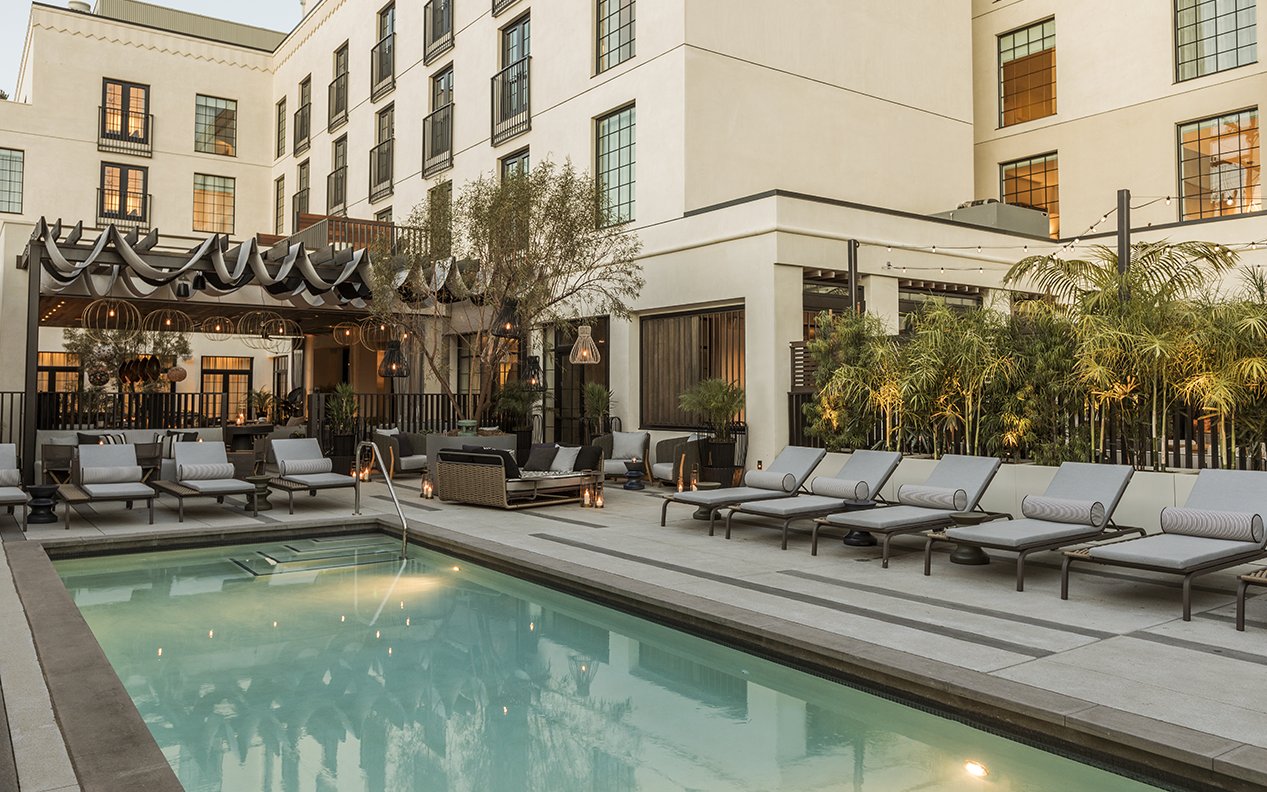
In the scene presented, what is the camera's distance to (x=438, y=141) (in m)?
20.0

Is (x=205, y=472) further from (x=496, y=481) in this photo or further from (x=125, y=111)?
(x=125, y=111)

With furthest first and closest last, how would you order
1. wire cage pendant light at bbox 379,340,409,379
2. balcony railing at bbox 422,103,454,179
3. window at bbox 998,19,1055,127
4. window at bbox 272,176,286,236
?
window at bbox 272,176,286,236
balcony railing at bbox 422,103,454,179
window at bbox 998,19,1055,127
wire cage pendant light at bbox 379,340,409,379

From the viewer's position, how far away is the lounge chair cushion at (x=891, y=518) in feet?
22.8

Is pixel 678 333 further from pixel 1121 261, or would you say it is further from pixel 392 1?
pixel 392 1

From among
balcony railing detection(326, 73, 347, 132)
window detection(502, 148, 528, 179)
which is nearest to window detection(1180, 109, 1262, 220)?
window detection(502, 148, 528, 179)

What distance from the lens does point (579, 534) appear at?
8547 mm

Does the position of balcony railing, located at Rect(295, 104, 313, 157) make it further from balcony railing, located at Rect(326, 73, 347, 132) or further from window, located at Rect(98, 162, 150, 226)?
window, located at Rect(98, 162, 150, 226)

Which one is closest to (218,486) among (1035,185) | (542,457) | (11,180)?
(542,457)

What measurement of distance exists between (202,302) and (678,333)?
834 centimetres

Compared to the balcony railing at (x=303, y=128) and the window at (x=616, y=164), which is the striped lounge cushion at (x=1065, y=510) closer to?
the window at (x=616, y=164)

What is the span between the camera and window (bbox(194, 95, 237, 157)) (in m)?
26.9

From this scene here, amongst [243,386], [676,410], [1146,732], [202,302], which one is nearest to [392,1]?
Result: [202,302]

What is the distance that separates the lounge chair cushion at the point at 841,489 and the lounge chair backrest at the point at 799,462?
0.37 metres

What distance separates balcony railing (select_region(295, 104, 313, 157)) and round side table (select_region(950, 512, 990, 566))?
80.4 feet
